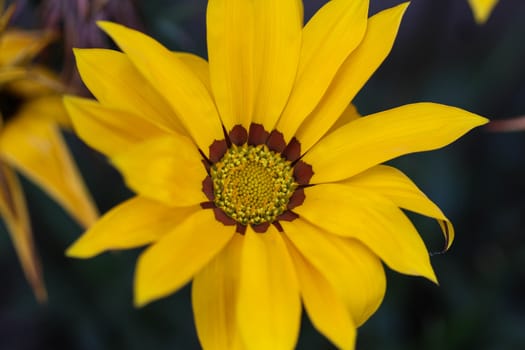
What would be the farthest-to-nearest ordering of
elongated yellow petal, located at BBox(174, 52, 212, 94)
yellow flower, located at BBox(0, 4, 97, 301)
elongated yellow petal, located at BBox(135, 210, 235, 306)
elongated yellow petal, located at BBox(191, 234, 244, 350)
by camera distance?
1. yellow flower, located at BBox(0, 4, 97, 301)
2. elongated yellow petal, located at BBox(174, 52, 212, 94)
3. elongated yellow petal, located at BBox(191, 234, 244, 350)
4. elongated yellow petal, located at BBox(135, 210, 235, 306)

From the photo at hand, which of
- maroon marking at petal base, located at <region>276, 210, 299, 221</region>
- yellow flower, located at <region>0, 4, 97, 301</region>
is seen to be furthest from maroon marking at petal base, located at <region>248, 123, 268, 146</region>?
yellow flower, located at <region>0, 4, 97, 301</region>

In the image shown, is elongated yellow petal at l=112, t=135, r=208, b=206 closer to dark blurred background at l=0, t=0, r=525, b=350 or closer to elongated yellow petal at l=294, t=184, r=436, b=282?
elongated yellow petal at l=294, t=184, r=436, b=282

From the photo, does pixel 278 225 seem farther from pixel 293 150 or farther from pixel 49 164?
pixel 49 164

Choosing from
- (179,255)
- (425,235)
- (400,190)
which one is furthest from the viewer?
(425,235)

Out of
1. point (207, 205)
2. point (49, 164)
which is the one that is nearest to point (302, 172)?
point (207, 205)

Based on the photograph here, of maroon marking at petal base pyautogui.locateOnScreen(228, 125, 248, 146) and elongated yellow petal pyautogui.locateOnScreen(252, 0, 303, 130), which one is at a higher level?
elongated yellow petal pyautogui.locateOnScreen(252, 0, 303, 130)

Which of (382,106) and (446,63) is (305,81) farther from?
(446,63)

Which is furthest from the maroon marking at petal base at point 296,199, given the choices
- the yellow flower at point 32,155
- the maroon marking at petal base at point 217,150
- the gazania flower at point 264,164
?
the yellow flower at point 32,155
